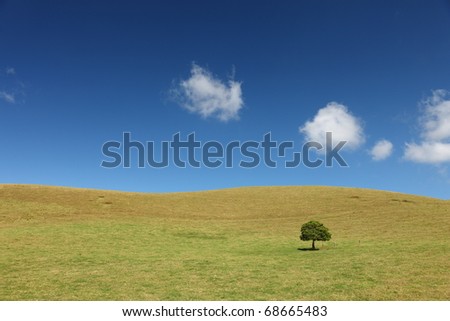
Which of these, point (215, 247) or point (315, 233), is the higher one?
point (315, 233)

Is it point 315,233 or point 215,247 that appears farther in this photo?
point 215,247

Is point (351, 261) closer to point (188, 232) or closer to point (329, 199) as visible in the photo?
point (188, 232)

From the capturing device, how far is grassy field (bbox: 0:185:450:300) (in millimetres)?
19359

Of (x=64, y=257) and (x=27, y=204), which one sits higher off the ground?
(x=27, y=204)

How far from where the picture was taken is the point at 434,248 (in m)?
29.7

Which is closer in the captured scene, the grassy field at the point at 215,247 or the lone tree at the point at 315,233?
the grassy field at the point at 215,247

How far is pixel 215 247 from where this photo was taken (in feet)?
125

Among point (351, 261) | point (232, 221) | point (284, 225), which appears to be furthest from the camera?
point (232, 221)

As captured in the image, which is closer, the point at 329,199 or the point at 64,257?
the point at 64,257

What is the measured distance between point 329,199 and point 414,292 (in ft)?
175

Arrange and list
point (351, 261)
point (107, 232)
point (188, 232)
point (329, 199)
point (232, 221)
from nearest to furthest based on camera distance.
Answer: point (351, 261) → point (107, 232) → point (188, 232) → point (232, 221) → point (329, 199)

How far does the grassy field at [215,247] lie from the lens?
19.4 m

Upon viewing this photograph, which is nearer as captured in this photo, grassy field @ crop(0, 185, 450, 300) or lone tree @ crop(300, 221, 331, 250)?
grassy field @ crop(0, 185, 450, 300)
